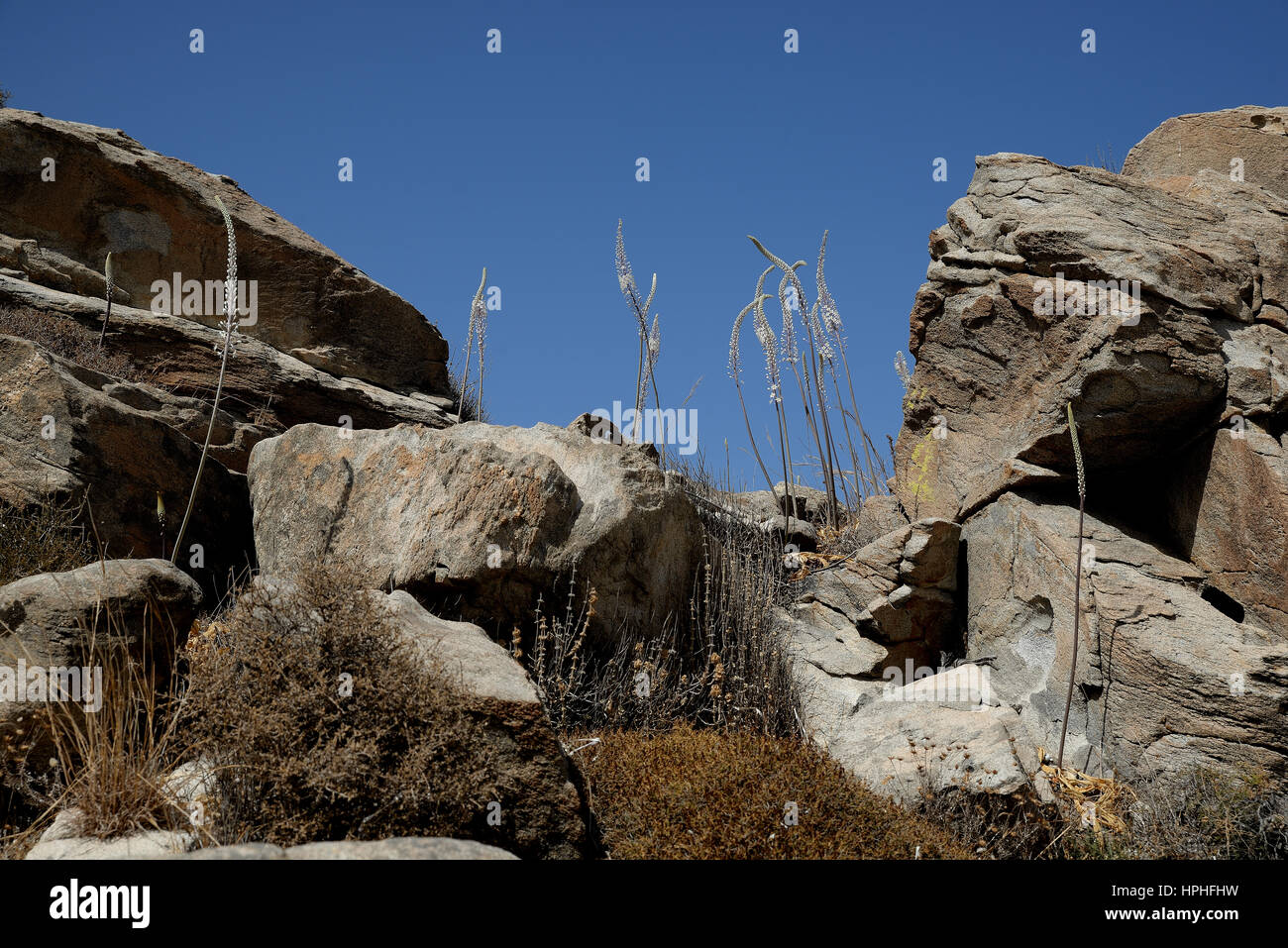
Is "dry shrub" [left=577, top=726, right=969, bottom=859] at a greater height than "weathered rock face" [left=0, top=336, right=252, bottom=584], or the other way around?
"weathered rock face" [left=0, top=336, right=252, bottom=584]

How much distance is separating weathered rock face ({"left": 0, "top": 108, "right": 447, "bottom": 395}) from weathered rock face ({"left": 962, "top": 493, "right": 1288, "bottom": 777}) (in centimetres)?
665

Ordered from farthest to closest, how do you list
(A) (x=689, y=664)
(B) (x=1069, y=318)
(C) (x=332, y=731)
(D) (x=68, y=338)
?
(D) (x=68, y=338) → (B) (x=1069, y=318) → (A) (x=689, y=664) → (C) (x=332, y=731)

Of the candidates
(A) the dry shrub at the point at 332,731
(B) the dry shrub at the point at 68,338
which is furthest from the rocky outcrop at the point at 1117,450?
(B) the dry shrub at the point at 68,338

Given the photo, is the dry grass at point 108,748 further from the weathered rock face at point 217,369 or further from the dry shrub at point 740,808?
the weathered rock face at point 217,369

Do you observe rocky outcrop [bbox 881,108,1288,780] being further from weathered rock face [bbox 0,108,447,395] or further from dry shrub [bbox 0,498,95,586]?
weathered rock face [bbox 0,108,447,395]

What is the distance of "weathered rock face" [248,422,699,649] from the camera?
5.36m

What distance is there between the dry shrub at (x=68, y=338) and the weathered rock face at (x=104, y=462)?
1.79 m

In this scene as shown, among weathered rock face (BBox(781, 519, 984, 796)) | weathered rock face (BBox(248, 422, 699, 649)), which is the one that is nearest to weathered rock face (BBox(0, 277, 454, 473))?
weathered rock face (BBox(248, 422, 699, 649))

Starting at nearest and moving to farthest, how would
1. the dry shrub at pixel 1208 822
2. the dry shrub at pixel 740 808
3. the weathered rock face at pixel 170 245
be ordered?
the dry shrub at pixel 740 808, the dry shrub at pixel 1208 822, the weathered rock face at pixel 170 245

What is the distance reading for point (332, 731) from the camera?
376 cm

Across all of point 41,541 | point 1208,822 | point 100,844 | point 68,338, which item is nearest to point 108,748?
point 100,844

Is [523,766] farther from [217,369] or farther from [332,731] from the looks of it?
[217,369]

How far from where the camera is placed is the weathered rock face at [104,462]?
5.50m

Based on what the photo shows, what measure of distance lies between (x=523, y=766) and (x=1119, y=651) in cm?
375
